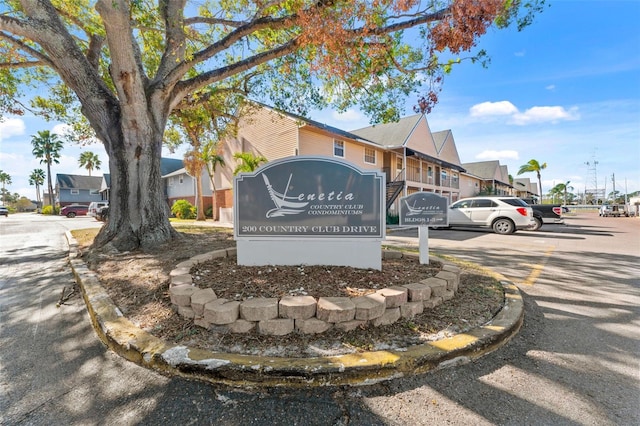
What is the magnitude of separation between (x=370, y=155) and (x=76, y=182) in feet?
173

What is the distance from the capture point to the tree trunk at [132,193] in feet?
21.2

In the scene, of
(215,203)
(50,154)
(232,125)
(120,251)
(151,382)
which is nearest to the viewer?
(151,382)

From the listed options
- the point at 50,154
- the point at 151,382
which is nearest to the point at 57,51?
the point at 151,382

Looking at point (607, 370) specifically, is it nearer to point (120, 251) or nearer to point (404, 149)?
point (120, 251)

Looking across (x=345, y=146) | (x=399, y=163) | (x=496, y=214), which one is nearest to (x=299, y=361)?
(x=496, y=214)

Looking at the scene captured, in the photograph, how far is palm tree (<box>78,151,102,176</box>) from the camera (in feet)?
168

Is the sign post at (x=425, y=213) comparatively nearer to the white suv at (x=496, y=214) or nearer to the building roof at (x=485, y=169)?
the white suv at (x=496, y=214)

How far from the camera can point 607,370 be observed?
2.32m

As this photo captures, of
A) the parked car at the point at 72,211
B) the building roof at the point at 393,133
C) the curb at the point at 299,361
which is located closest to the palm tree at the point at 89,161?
the parked car at the point at 72,211

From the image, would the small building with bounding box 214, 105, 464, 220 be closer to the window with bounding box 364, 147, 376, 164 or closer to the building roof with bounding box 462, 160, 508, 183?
the window with bounding box 364, 147, 376, 164

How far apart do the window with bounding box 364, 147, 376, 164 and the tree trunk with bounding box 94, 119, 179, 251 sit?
14613 millimetres

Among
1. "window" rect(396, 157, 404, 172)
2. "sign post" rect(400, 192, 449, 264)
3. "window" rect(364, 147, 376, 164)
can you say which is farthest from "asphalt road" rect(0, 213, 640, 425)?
"window" rect(396, 157, 404, 172)

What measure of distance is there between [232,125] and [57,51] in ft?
24.4

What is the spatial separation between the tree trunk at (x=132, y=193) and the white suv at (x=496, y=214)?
468 inches
